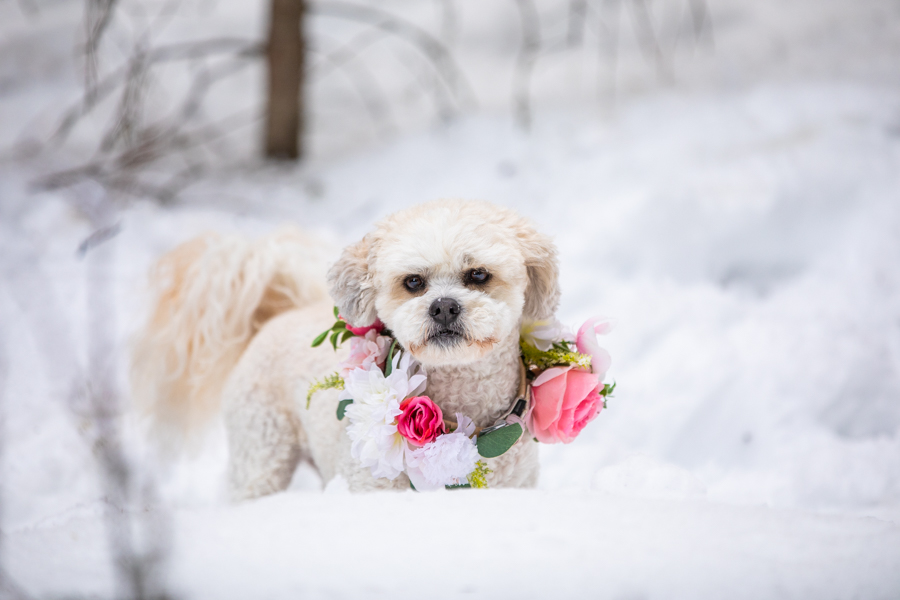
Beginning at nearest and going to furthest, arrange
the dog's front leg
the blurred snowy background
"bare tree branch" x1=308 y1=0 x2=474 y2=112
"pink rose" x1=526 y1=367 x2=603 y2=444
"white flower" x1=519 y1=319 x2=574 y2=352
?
the blurred snowy background → "pink rose" x1=526 y1=367 x2=603 y2=444 → "white flower" x1=519 y1=319 x2=574 y2=352 → the dog's front leg → "bare tree branch" x1=308 y1=0 x2=474 y2=112

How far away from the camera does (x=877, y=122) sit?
340 cm

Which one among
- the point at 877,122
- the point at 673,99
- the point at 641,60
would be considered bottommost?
the point at 877,122

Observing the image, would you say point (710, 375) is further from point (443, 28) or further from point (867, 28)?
point (443, 28)

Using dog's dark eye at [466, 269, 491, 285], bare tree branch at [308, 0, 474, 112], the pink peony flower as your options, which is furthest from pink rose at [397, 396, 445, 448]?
bare tree branch at [308, 0, 474, 112]

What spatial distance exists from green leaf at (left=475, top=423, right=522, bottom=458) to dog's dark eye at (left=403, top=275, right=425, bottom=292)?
42cm

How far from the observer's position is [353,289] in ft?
4.84

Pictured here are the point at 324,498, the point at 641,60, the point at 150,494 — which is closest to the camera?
the point at 150,494

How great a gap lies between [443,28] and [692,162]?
90.4 inches

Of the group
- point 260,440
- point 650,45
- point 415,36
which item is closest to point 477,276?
point 260,440

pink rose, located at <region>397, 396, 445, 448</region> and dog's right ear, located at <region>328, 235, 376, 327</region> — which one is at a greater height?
dog's right ear, located at <region>328, 235, 376, 327</region>

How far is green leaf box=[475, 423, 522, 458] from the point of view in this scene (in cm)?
142

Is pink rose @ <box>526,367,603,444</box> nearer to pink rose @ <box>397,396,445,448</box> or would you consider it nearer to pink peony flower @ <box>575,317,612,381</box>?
pink peony flower @ <box>575,317,612,381</box>

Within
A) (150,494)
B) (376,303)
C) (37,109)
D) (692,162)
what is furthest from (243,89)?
(150,494)

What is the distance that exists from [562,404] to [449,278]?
0.45m
